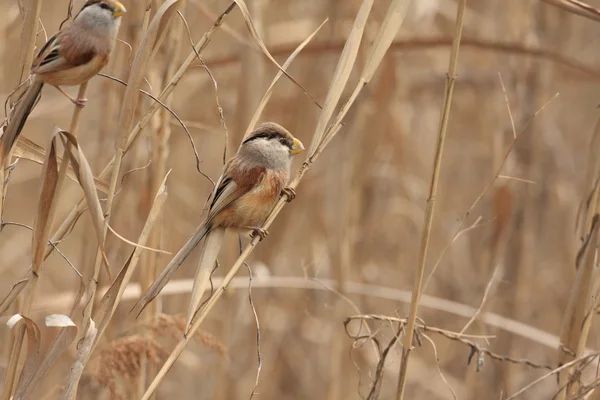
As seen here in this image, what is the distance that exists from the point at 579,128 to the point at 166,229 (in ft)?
9.73

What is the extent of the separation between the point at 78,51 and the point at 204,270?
1.78ft

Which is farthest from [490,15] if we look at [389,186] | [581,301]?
[581,301]

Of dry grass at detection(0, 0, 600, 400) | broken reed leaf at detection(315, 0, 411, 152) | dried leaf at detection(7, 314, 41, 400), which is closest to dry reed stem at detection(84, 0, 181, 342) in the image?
dried leaf at detection(7, 314, 41, 400)

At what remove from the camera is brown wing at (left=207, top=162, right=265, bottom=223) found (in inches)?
81.5

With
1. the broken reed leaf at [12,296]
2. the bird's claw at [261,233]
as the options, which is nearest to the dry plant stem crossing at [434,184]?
the bird's claw at [261,233]

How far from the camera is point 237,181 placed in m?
2.10

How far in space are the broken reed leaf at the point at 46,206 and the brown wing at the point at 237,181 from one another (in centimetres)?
73

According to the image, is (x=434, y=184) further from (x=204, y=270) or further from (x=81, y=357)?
(x=81, y=357)

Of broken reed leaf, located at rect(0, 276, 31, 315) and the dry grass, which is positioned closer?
broken reed leaf, located at rect(0, 276, 31, 315)

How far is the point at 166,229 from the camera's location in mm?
3557

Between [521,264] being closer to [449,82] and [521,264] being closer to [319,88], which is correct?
[319,88]

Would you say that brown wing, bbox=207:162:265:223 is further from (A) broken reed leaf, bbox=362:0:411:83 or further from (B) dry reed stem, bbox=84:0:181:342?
(B) dry reed stem, bbox=84:0:181:342

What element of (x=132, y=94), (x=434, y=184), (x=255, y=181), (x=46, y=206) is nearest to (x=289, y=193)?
(x=255, y=181)

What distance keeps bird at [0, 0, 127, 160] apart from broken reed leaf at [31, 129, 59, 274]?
10 centimetres
